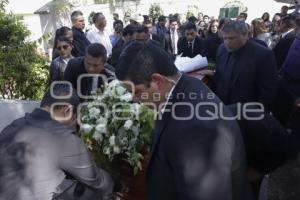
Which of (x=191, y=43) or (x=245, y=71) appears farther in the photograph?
(x=191, y=43)

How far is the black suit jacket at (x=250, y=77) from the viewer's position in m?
4.18

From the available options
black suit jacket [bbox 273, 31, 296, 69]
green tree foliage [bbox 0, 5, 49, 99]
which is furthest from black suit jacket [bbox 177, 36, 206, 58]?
green tree foliage [bbox 0, 5, 49, 99]

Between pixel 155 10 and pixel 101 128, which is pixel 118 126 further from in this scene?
pixel 155 10

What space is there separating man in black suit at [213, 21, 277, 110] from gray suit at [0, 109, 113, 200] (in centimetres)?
225

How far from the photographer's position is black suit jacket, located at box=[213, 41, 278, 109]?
418cm

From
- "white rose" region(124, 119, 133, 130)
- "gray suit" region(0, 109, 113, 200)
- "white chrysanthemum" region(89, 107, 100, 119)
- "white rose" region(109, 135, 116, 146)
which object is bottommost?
"gray suit" region(0, 109, 113, 200)

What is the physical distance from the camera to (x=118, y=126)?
2.32m

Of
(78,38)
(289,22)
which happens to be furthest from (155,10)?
(78,38)

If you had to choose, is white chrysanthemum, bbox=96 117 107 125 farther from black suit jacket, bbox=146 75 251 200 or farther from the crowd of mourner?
black suit jacket, bbox=146 75 251 200

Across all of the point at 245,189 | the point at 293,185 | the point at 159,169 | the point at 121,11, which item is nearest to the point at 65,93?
the point at 159,169

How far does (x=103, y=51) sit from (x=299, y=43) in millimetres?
2437

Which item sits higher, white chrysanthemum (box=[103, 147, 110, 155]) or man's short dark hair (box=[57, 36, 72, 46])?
man's short dark hair (box=[57, 36, 72, 46])

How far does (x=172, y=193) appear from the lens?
165 cm

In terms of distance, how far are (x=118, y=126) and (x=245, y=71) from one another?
7.51ft
